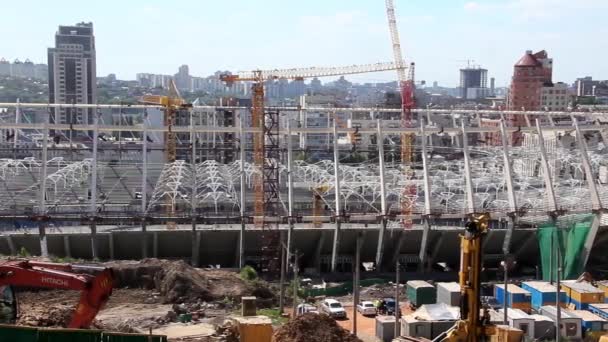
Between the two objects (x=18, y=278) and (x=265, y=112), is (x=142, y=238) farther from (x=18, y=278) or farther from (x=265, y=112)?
(x=18, y=278)

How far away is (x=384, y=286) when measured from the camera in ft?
69.2

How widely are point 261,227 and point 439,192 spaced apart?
8847 millimetres

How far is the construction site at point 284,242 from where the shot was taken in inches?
490

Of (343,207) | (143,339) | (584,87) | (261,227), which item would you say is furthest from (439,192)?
(584,87)

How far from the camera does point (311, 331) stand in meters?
11.8

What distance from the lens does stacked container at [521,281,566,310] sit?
54.6 feet

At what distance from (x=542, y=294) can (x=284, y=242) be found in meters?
9.33

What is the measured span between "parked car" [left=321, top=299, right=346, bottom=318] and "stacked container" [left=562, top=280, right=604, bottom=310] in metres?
5.10

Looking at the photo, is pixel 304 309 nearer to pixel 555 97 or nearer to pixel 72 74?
pixel 555 97

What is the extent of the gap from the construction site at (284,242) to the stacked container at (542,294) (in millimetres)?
99

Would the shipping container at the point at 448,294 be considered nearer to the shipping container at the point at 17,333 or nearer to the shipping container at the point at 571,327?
the shipping container at the point at 571,327

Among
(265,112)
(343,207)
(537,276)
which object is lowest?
(537,276)

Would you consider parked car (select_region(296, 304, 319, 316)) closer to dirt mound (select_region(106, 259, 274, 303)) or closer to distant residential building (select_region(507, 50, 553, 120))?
dirt mound (select_region(106, 259, 274, 303))

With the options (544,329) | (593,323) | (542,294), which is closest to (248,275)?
(542,294)
